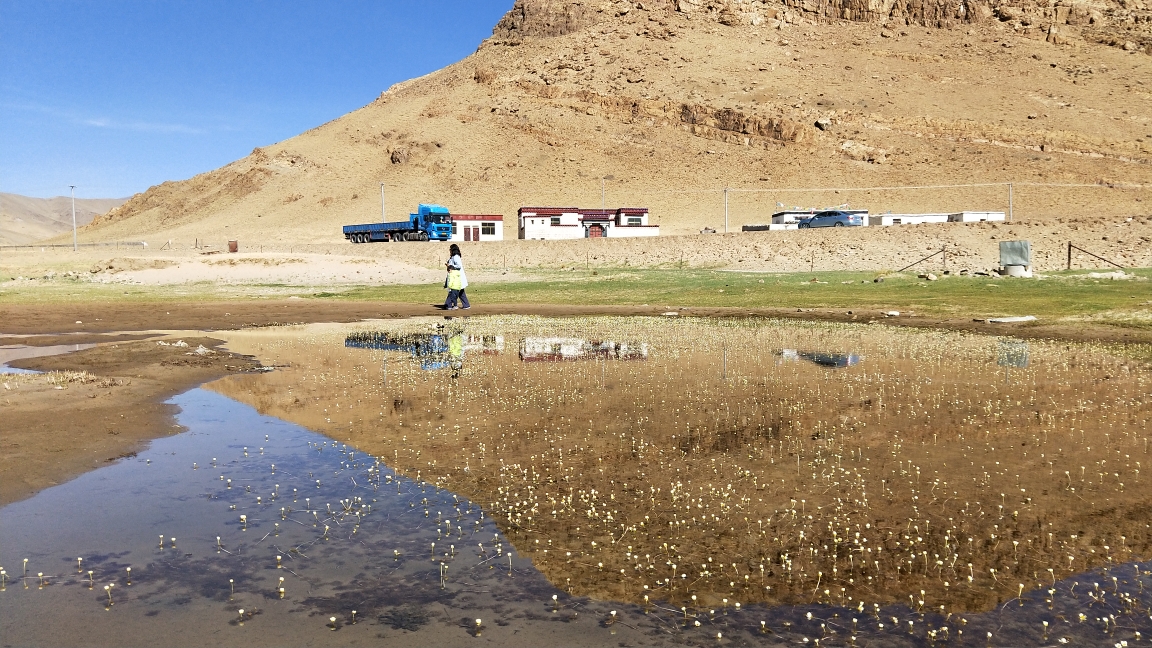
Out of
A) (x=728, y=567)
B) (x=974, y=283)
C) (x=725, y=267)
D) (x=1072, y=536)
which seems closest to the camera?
(x=728, y=567)

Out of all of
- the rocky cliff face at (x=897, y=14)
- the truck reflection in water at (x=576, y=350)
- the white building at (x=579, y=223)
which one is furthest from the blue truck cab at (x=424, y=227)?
the rocky cliff face at (x=897, y=14)

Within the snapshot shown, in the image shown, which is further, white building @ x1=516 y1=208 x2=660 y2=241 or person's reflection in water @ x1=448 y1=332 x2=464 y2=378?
white building @ x1=516 y1=208 x2=660 y2=241

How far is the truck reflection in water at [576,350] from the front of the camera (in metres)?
19.4

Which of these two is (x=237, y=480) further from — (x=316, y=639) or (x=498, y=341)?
(x=498, y=341)

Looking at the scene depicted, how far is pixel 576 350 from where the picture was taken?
21.0m

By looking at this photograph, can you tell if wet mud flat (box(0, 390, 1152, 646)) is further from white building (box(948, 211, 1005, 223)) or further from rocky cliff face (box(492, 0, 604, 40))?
rocky cliff face (box(492, 0, 604, 40))

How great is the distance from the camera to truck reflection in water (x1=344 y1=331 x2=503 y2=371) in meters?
19.2

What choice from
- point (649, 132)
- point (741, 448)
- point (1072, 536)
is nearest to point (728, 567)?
point (1072, 536)

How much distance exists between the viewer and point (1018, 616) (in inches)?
238

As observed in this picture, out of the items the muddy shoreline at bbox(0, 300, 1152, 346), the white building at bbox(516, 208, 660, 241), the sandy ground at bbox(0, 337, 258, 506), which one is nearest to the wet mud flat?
the sandy ground at bbox(0, 337, 258, 506)

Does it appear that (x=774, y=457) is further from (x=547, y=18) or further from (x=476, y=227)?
(x=547, y=18)

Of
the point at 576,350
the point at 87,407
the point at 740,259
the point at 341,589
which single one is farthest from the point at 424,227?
the point at 341,589

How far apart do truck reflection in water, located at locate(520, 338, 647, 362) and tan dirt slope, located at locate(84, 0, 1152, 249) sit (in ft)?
247

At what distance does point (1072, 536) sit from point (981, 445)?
3.53m
